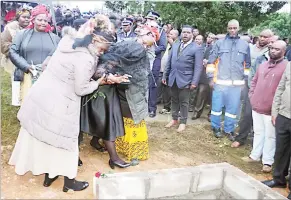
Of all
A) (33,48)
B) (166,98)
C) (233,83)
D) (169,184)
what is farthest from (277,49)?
(166,98)

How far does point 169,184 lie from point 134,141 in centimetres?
101

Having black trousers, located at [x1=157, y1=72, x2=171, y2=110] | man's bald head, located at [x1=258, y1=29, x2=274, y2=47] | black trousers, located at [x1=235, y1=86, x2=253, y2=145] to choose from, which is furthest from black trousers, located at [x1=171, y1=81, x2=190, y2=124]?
man's bald head, located at [x1=258, y1=29, x2=274, y2=47]

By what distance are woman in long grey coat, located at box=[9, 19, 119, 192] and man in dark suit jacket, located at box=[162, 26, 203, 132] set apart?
2.50 meters

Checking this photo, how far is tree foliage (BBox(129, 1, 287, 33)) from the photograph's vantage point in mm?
8711

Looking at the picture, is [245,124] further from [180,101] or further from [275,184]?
[275,184]

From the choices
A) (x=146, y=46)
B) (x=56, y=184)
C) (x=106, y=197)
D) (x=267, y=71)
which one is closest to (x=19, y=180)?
(x=56, y=184)

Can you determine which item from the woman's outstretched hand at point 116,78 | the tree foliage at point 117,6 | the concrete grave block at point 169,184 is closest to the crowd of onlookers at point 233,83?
the woman's outstretched hand at point 116,78

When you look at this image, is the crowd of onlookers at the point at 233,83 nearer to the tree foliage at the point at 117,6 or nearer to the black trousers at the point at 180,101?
the black trousers at the point at 180,101

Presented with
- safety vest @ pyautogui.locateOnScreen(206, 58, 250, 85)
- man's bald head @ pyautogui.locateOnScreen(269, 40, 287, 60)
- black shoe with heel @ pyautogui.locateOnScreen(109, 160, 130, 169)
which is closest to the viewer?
man's bald head @ pyautogui.locateOnScreen(269, 40, 287, 60)

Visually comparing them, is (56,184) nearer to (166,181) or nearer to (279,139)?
(166,181)

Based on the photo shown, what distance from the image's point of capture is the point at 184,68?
18.6 ft

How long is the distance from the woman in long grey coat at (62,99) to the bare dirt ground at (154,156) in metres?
0.41

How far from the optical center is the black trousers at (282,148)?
3.72m

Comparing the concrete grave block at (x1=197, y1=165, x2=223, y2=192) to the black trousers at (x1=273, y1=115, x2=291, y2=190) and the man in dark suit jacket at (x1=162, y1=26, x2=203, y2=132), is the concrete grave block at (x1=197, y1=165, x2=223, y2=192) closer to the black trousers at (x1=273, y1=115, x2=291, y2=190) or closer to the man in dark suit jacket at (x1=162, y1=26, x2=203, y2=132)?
the black trousers at (x1=273, y1=115, x2=291, y2=190)
